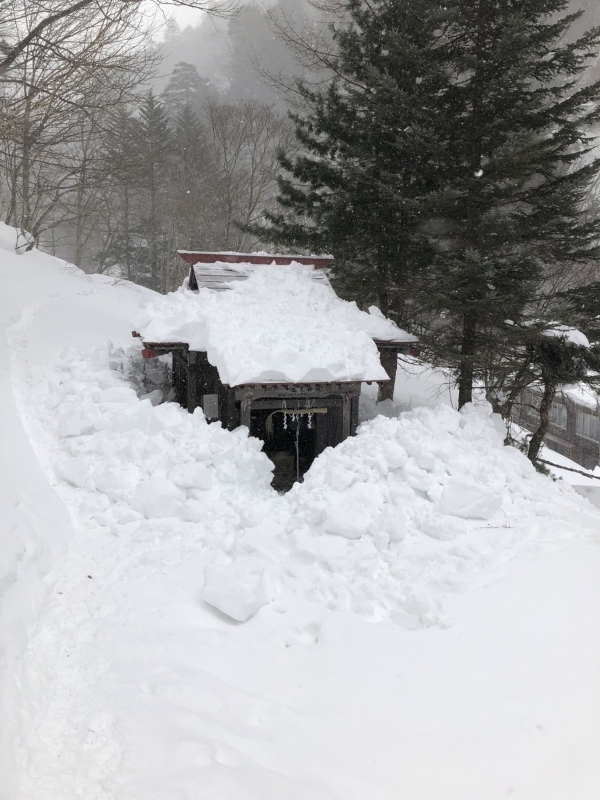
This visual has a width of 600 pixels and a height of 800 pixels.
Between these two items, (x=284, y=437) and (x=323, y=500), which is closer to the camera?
(x=323, y=500)

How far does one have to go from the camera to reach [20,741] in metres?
3.31

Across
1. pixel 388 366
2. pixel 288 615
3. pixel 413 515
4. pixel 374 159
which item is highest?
pixel 374 159

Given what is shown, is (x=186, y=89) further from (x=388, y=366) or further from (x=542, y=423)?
(x=542, y=423)

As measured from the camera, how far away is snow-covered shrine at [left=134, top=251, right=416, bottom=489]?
27.5 feet

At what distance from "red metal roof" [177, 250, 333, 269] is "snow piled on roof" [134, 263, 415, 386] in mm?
594

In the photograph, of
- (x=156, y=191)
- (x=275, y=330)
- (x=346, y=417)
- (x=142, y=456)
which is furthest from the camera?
(x=156, y=191)

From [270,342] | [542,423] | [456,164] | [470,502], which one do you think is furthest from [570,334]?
[270,342]

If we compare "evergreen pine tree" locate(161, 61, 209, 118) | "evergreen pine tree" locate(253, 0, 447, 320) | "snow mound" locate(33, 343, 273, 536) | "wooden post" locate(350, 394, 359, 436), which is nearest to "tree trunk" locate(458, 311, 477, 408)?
"evergreen pine tree" locate(253, 0, 447, 320)

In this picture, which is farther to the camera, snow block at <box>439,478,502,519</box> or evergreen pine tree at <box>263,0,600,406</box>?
evergreen pine tree at <box>263,0,600,406</box>

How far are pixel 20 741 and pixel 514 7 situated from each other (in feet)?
43.2

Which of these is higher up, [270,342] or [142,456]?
[270,342]

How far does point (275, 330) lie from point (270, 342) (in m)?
0.39

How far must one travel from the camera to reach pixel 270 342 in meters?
8.69

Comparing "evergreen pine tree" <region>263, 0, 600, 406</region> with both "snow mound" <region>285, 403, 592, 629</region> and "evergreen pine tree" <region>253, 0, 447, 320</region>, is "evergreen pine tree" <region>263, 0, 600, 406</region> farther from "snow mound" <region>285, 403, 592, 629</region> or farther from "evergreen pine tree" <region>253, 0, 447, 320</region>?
"snow mound" <region>285, 403, 592, 629</region>
